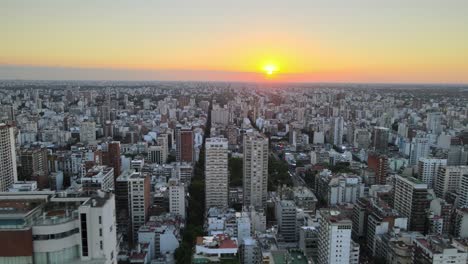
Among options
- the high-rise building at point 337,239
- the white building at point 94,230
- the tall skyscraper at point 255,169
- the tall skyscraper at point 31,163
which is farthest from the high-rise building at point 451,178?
the tall skyscraper at point 31,163

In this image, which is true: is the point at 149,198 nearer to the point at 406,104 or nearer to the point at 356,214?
the point at 356,214

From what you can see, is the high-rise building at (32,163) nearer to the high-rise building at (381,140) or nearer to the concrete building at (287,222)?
the concrete building at (287,222)

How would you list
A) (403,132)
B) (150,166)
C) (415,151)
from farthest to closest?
(403,132), (415,151), (150,166)

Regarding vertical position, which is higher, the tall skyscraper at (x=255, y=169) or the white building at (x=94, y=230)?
the white building at (x=94, y=230)

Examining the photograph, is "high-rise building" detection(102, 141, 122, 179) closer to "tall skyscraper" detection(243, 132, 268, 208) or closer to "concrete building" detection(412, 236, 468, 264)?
"tall skyscraper" detection(243, 132, 268, 208)

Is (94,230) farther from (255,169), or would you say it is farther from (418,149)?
(418,149)

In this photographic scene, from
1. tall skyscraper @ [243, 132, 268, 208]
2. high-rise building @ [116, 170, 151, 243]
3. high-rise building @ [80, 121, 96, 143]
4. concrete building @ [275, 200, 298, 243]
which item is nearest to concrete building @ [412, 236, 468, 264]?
concrete building @ [275, 200, 298, 243]

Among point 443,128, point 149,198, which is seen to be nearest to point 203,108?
point 443,128
